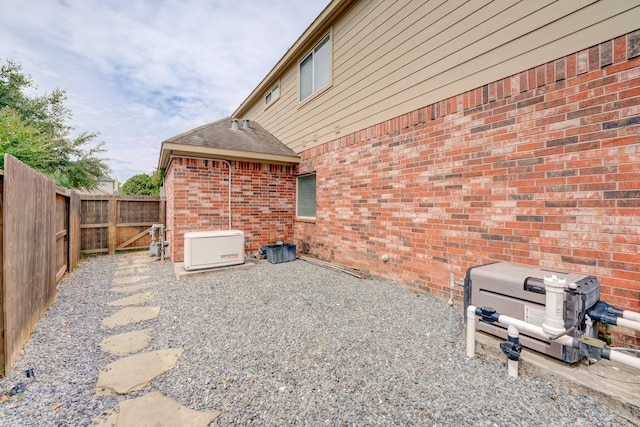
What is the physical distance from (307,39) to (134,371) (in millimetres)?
7508

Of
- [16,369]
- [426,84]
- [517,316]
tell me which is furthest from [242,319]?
[426,84]

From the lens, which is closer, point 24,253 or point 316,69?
point 24,253

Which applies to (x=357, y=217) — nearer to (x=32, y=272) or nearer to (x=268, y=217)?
(x=268, y=217)

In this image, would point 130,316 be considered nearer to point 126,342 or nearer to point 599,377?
point 126,342

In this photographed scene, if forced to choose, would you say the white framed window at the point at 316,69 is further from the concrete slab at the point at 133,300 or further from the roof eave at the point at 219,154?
the concrete slab at the point at 133,300

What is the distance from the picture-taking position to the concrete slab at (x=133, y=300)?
392cm

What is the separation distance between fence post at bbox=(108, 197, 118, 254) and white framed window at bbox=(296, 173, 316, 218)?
5.52 meters

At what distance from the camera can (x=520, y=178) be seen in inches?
119

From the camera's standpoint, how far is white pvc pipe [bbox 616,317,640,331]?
1.86m

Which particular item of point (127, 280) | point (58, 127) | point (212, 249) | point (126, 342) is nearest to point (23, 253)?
point (126, 342)

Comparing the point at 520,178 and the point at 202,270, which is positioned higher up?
the point at 520,178

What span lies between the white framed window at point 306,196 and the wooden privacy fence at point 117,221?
4.67 meters

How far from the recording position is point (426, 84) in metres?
→ 4.07

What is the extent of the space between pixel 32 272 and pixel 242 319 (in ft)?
7.73
